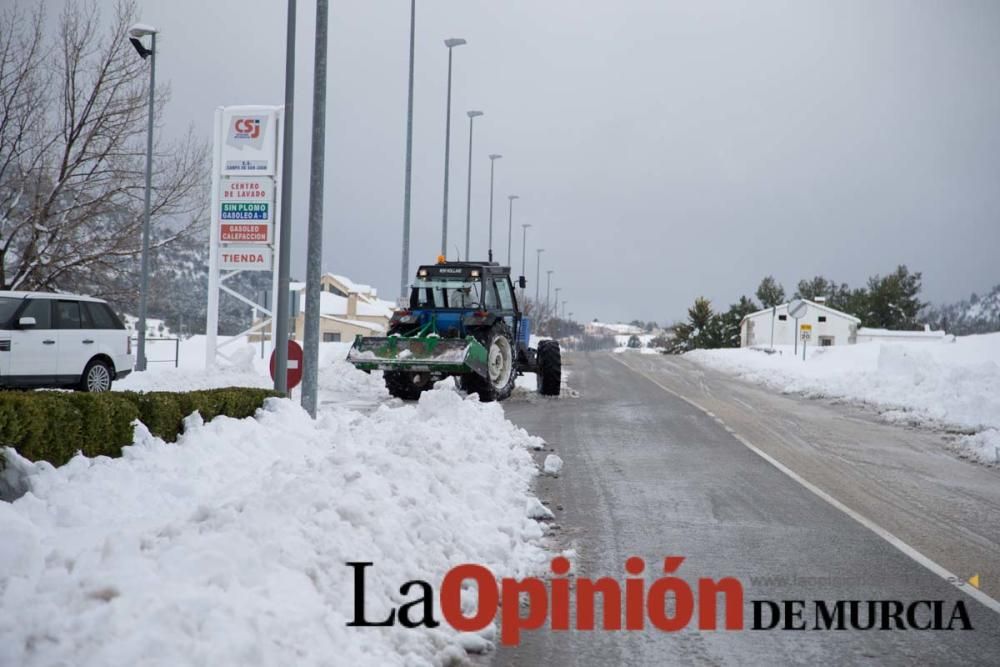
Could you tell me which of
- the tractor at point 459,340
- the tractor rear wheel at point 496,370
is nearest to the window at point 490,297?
the tractor at point 459,340

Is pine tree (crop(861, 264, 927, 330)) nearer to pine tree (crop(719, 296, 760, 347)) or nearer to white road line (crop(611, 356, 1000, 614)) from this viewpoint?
pine tree (crop(719, 296, 760, 347))

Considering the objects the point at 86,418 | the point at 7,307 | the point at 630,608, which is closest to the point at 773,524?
the point at 630,608

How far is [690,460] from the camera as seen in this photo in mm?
10469

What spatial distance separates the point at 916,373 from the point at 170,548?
1970 cm

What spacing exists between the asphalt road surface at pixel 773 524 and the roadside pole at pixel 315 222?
3513 mm

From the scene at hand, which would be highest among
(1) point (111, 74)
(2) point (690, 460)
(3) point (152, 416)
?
(1) point (111, 74)

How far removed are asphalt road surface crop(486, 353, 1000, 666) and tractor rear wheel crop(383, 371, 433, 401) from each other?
3455 mm

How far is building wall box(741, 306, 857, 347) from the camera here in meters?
77.0

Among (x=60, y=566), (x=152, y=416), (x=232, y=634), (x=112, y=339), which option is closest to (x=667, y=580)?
(x=232, y=634)

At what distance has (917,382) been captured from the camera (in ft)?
64.3

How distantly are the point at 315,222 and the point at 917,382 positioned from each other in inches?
582

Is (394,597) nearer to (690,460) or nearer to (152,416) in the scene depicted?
(152,416)

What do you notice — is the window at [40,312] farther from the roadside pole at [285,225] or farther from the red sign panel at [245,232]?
the red sign panel at [245,232]

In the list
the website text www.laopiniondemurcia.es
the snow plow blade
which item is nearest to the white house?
the snow plow blade
